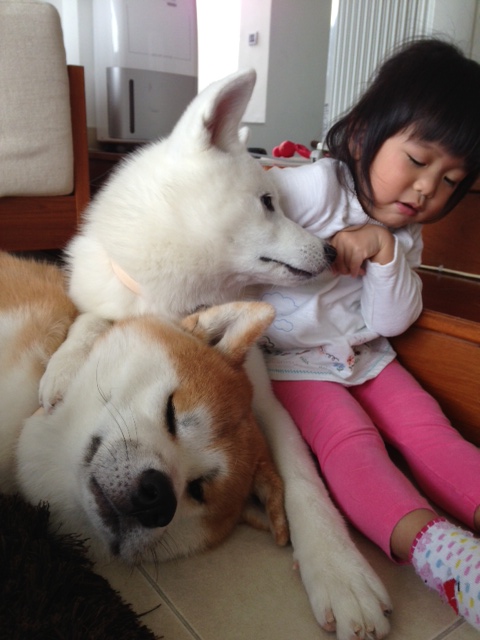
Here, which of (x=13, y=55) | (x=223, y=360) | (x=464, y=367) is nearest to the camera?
(x=223, y=360)

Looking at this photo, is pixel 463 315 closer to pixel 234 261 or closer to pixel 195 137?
pixel 234 261

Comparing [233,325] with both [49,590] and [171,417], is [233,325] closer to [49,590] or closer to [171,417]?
[171,417]

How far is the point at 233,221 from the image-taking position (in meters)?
1.13

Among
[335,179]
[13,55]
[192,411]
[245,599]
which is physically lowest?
[245,599]

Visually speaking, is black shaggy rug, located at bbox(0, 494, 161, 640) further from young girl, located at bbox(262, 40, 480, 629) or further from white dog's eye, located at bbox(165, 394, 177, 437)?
young girl, located at bbox(262, 40, 480, 629)

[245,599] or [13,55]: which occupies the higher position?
[13,55]

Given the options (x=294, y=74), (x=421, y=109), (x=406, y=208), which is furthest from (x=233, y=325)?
(x=294, y=74)

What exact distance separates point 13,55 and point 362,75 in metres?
1.95

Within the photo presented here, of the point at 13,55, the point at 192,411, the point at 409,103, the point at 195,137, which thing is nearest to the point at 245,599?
the point at 192,411

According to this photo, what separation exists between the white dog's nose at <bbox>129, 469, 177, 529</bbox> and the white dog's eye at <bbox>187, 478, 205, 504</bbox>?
89mm

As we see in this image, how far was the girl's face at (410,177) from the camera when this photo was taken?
1.22 metres

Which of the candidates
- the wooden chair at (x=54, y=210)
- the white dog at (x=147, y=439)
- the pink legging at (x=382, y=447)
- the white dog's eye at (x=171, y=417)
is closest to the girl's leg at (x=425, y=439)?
the pink legging at (x=382, y=447)

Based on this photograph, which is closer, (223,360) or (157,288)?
(223,360)

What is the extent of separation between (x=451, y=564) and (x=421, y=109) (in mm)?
942
